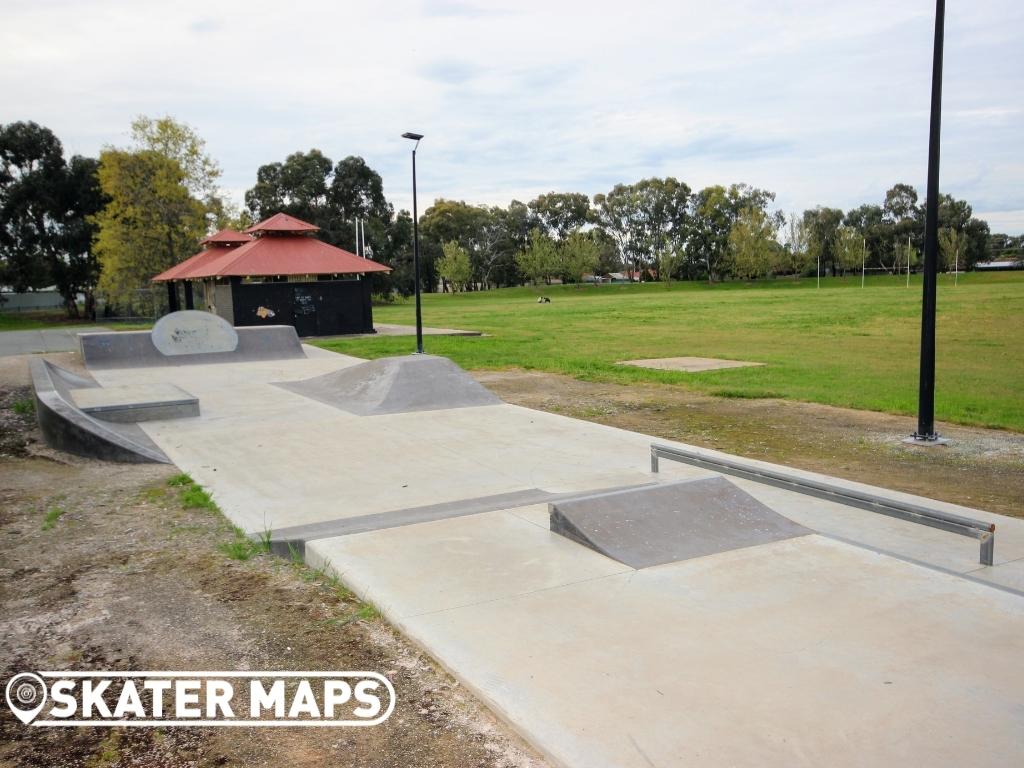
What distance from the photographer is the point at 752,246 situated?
313ft

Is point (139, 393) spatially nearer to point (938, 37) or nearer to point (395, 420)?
point (395, 420)

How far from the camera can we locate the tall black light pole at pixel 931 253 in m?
9.66

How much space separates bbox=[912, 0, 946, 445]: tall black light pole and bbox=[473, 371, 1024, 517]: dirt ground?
0.42 meters

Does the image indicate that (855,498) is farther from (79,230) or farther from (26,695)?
(79,230)

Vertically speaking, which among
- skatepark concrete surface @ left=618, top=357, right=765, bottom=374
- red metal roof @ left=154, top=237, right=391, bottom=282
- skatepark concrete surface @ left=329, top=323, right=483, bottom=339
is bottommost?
skatepark concrete surface @ left=618, top=357, right=765, bottom=374

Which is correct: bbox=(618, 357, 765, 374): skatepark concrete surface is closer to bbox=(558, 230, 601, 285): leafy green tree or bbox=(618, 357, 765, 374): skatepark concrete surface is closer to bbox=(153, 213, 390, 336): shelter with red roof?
bbox=(153, 213, 390, 336): shelter with red roof

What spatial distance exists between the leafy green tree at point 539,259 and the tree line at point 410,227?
0.20 meters

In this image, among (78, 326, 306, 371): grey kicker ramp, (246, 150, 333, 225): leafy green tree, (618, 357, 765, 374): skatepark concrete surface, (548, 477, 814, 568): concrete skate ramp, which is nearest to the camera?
(548, 477, 814, 568): concrete skate ramp

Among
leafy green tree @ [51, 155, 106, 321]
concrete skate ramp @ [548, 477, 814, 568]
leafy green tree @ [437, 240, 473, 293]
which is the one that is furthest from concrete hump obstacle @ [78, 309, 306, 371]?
leafy green tree @ [437, 240, 473, 293]

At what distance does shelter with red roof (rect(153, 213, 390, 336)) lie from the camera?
3122 cm

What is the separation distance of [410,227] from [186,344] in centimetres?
5396

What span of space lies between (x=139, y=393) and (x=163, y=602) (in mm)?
9005

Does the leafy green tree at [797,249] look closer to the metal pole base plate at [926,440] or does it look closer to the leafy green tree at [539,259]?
the leafy green tree at [539,259]

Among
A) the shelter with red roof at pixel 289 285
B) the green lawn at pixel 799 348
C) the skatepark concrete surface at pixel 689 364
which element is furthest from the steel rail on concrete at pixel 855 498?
the shelter with red roof at pixel 289 285
